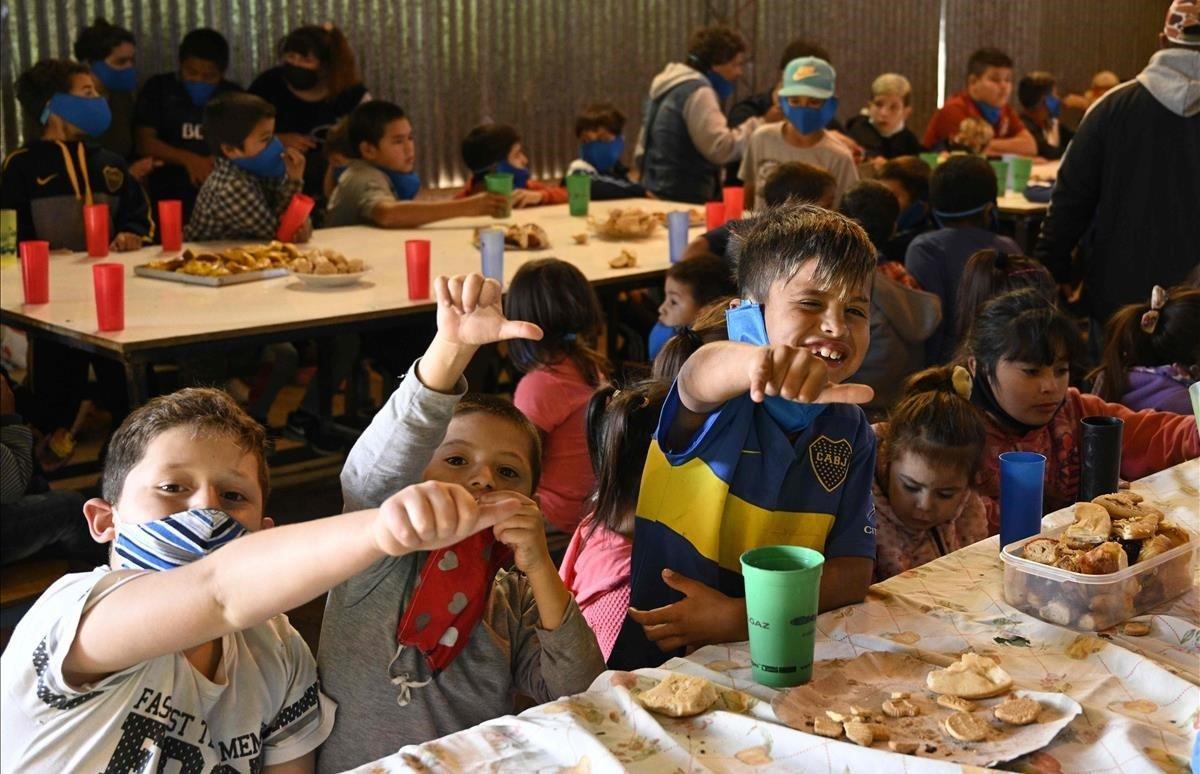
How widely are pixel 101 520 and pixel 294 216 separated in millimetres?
3388

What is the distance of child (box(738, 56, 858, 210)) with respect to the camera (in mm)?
5734

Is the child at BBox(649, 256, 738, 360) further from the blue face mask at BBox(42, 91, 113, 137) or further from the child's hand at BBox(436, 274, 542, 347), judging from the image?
the blue face mask at BBox(42, 91, 113, 137)

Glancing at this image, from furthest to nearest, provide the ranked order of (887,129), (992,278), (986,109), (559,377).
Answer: (986,109)
(887,129)
(992,278)
(559,377)

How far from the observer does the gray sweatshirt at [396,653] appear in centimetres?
178

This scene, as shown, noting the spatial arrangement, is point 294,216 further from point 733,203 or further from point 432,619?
point 432,619

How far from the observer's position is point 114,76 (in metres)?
6.58

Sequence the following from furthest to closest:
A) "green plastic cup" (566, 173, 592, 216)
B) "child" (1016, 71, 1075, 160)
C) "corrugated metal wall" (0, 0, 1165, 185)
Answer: "child" (1016, 71, 1075, 160) < "corrugated metal wall" (0, 0, 1165, 185) < "green plastic cup" (566, 173, 592, 216)

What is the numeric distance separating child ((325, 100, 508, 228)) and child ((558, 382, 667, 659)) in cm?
335

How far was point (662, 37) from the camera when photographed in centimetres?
963

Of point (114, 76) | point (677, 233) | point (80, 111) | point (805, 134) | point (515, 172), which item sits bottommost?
point (677, 233)

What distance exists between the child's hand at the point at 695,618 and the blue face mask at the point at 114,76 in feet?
18.1

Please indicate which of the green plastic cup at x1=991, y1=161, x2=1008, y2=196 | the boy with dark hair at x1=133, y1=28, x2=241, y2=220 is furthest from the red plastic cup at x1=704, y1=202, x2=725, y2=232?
the boy with dark hair at x1=133, y1=28, x2=241, y2=220

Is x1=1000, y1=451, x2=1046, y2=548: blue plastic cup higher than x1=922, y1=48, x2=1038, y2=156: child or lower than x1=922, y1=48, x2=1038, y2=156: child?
lower

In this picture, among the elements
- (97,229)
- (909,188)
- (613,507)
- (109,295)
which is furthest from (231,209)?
(613,507)
